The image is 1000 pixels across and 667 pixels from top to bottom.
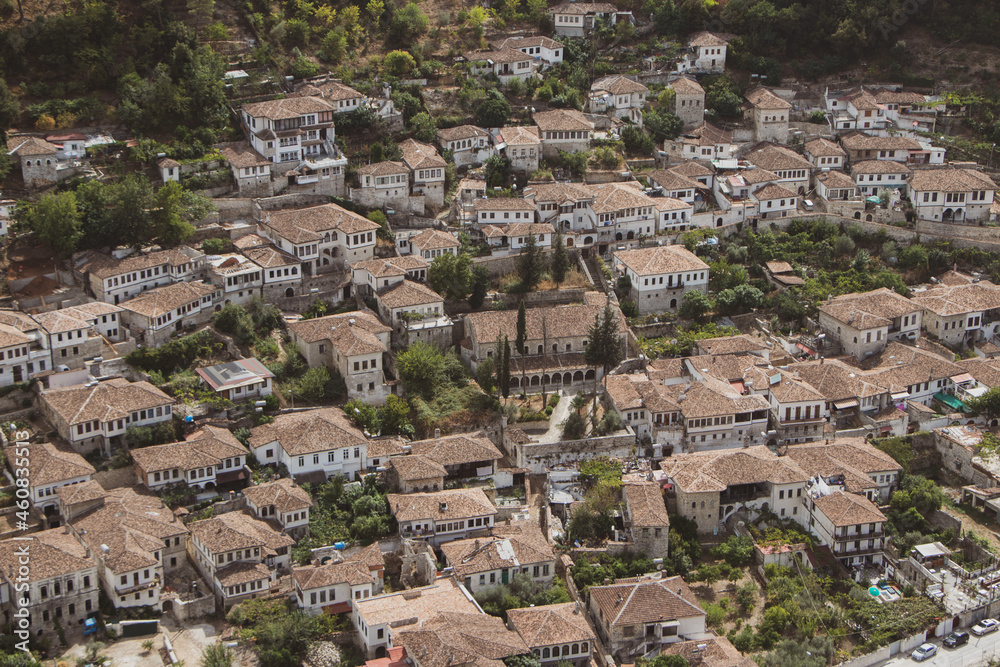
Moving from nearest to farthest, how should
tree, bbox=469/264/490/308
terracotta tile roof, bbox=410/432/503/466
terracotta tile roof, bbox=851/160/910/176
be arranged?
terracotta tile roof, bbox=410/432/503/466
tree, bbox=469/264/490/308
terracotta tile roof, bbox=851/160/910/176

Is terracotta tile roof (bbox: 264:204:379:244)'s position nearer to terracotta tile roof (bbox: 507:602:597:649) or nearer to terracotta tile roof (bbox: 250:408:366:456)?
terracotta tile roof (bbox: 250:408:366:456)

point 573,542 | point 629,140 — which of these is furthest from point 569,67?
point 573,542

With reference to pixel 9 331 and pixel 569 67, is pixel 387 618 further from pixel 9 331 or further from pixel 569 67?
pixel 569 67

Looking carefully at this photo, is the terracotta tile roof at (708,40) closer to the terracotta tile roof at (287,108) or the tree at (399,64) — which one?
the tree at (399,64)

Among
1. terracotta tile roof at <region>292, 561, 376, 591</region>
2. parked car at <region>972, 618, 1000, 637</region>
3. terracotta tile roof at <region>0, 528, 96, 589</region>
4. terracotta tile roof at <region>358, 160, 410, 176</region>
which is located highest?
terracotta tile roof at <region>358, 160, 410, 176</region>

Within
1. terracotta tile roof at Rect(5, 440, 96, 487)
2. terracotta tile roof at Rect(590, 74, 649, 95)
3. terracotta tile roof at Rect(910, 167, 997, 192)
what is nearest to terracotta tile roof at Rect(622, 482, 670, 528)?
terracotta tile roof at Rect(5, 440, 96, 487)

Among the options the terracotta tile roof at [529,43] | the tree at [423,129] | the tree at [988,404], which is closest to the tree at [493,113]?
the tree at [423,129]
